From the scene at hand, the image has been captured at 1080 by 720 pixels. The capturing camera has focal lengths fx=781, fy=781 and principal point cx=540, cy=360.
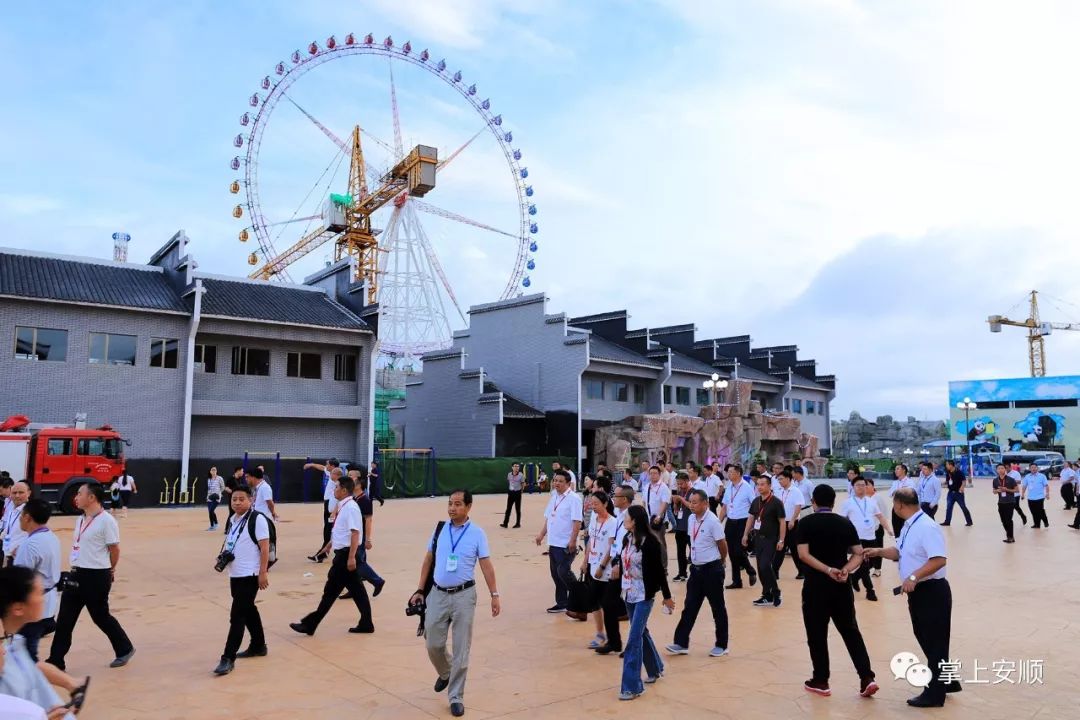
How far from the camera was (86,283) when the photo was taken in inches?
1129

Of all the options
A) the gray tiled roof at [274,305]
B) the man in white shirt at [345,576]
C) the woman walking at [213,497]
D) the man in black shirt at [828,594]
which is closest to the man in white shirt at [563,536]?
the man in white shirt at [345,576]

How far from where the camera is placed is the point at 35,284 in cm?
2728

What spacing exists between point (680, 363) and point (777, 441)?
7.98 m

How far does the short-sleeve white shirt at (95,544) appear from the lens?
23.0 feet

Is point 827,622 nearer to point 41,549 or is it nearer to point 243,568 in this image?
point 243,568

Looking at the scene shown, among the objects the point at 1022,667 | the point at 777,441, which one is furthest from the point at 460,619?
the point at 777,441

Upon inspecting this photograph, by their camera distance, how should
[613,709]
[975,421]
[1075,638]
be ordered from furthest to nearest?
[975,421], [1075,638], [613,709]

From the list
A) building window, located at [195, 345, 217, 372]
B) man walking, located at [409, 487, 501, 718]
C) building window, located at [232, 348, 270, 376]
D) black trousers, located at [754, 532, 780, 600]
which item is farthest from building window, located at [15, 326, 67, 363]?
man walking, located at [409, 487, 501, 718]

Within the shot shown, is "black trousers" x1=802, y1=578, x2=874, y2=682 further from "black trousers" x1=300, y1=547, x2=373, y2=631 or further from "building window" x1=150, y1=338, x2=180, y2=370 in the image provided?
"building window" x1=150, y1=338, x2=180, y2=370

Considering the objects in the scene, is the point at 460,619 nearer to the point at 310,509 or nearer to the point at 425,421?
the point at 310,509

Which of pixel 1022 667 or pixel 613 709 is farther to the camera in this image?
pixel 1022 667

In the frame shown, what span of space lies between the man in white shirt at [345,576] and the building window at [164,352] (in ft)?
78.0

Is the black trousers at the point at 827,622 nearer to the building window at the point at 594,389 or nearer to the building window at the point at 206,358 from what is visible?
the building window at the point at 206,358

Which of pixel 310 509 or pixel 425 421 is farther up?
pixel 425 421
